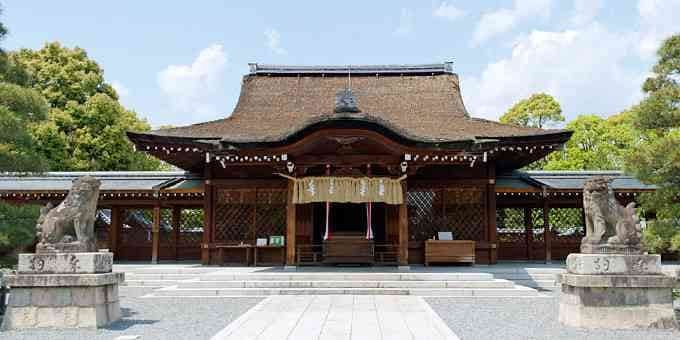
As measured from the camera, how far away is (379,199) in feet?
40.5

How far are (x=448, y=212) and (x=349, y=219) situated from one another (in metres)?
3.09

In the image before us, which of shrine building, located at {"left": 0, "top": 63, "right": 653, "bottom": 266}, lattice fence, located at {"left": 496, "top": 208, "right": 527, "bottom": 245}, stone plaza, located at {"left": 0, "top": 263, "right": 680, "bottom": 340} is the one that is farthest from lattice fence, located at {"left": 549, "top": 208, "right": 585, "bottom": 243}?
stone plaza, located at {"left": 0, "top": 263, "right": 680, "bottom": 340}

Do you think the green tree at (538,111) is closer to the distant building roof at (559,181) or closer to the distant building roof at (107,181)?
the distant building roof at (559,181)

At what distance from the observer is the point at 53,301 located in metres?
6.45

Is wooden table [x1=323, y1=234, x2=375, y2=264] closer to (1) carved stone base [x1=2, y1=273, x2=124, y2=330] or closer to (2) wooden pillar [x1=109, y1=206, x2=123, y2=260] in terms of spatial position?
(1) carved stone base [x1=2, y1=273, x2=124, y2=330]

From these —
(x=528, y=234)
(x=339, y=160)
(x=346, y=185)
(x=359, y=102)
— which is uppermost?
(x=359, y=102)

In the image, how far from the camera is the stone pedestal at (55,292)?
6.37 meters

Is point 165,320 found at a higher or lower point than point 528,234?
lower

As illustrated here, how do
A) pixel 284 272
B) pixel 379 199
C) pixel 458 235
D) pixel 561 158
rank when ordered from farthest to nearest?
1. pixel 561 158
2. pixel 458 235
3. pixel 379 199
4. pixel 284 272

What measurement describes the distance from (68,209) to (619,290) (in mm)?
7002

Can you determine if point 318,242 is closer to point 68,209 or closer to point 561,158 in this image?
point 68,209

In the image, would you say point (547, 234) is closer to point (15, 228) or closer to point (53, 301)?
point (53, 301)

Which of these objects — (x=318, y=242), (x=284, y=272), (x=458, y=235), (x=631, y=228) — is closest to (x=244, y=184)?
(x=318, y=242)

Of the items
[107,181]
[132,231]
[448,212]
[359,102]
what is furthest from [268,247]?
[359,102]
